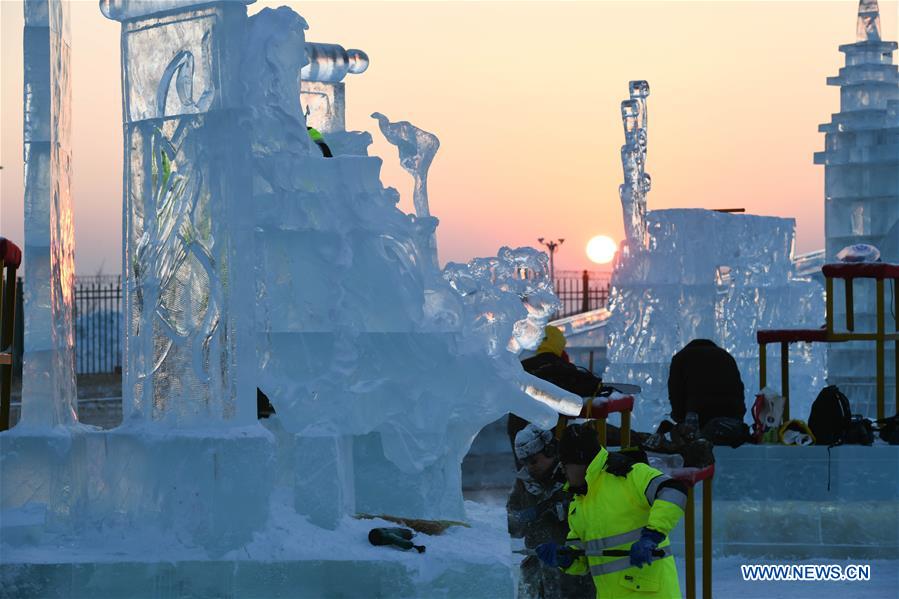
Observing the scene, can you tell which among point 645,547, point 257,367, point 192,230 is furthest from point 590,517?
point 192,230

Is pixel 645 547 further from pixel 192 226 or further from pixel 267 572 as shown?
pixel 192 226

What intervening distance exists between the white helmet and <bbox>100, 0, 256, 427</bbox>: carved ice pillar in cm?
178

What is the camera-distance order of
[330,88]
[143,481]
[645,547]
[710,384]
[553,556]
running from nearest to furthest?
[645,547]
[553,556]
[143,481]
[330,88]
[710,384]

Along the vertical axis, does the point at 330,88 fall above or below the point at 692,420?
above

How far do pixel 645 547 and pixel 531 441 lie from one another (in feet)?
3.43

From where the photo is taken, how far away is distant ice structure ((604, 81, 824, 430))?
52.6 feet

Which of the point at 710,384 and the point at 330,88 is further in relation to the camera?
the point at 710,384

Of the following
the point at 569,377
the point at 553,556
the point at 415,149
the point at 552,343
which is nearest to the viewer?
the point at 553,556

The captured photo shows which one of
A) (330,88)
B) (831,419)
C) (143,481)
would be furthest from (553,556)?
(831,419)

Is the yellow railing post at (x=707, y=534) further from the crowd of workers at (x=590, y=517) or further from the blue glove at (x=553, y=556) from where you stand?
the blue glove at (x=553, y=556)

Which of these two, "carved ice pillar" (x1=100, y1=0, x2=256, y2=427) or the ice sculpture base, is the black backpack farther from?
"carved ice pillar" (x1=100, y1=0, x2=256, y2=427)

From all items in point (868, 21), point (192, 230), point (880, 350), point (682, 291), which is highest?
point (868, 21)

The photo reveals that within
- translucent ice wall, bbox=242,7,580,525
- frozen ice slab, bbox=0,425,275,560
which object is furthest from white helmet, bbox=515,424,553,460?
translucent ice wall, bbox=242,7,580,525

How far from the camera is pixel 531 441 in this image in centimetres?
731
